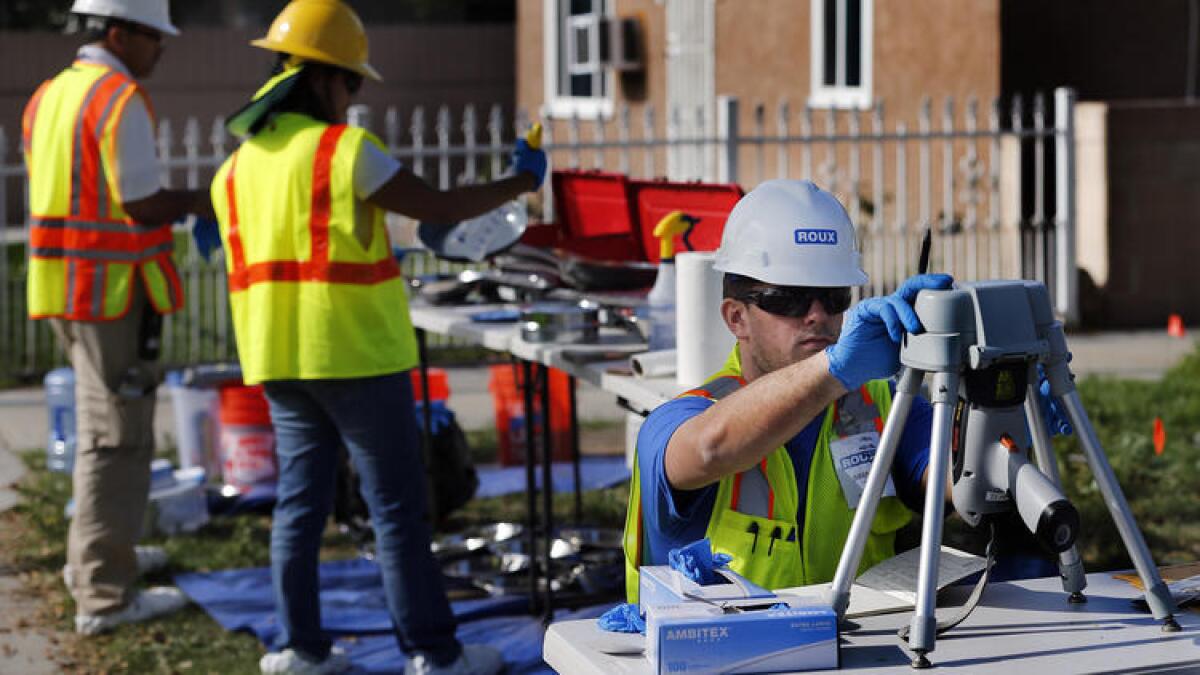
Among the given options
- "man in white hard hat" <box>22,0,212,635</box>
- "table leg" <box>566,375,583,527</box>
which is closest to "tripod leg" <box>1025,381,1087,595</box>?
"man in white hard hat" <box>22,0,212,635</box>

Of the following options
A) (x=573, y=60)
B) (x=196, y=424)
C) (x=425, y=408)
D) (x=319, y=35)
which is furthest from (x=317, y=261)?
(x=573, y=60)

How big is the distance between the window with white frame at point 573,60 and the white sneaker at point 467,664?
47.4 feet

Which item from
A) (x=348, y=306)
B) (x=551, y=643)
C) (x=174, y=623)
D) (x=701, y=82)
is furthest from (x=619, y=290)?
(x=701, y=82)

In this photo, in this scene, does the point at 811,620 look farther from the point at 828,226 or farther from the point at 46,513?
the point at 46,513

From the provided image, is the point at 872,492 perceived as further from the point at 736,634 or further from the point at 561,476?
the point at 561,476

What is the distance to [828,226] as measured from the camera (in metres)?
3.22

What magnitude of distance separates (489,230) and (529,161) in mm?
657

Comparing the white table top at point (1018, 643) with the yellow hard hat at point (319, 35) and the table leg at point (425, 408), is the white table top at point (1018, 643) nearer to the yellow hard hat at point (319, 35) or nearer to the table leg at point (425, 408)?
the yellow hard hat at point (319, 35)

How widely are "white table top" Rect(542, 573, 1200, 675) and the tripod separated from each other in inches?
2.9

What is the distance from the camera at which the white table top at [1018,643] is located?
2607mm

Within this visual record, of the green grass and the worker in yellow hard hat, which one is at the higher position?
the worker in yellow hard hat

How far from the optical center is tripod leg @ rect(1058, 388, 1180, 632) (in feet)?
8.79

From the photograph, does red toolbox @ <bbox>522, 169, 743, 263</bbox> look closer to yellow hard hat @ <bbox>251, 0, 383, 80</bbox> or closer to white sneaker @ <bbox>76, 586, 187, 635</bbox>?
yellow hard hat @ <bbox>251, 0, 383, 80</bbox>

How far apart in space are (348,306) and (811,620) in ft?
9.30
